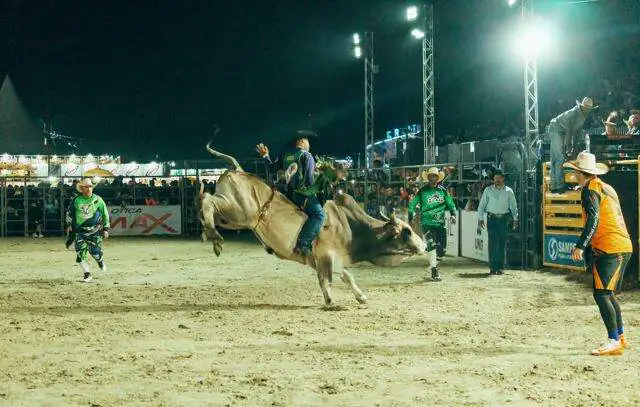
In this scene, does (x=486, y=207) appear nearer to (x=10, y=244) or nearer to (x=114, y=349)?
(x=114, y=349)

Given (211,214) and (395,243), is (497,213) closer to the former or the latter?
(395,243)

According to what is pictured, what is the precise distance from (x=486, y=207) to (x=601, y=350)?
7379 millimetres

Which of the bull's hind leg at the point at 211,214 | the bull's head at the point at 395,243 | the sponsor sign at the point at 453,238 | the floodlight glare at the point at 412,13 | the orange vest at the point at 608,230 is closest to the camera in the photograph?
the orange vest at the point at 608,230

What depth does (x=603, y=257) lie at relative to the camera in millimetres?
7191

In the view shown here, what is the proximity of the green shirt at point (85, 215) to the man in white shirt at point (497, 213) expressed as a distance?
22.9ft

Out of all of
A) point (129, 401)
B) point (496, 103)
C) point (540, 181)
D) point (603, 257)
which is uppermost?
point (496, 103)

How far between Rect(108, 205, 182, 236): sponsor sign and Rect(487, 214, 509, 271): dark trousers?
17.0m

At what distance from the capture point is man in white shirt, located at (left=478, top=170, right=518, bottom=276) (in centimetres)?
1409

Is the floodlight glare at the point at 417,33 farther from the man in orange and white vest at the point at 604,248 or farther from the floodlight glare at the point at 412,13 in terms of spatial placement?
the man in orange and white vest at the point at 604,248

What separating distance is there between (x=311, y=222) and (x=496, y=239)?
5.56 meters

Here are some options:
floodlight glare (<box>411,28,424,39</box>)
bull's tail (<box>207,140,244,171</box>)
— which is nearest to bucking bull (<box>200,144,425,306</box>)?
bull's tail (<box>207,140,244,171</box>)

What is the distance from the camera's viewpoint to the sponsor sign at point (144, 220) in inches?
1115

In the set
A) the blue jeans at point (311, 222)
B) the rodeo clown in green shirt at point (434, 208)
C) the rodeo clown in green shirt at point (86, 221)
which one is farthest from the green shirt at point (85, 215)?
the rodeo clown in green shirt at point (434, 208)

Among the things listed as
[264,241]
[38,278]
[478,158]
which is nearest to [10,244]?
[38,278]
